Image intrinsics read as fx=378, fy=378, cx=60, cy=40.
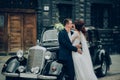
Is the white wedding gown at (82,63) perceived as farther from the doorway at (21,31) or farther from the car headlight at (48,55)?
the doorway at (21,31)

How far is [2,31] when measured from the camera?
21.4 m

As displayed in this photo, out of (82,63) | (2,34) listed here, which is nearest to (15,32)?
(2,34)

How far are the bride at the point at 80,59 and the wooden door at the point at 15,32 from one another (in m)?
12.1

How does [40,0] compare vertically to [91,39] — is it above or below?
above

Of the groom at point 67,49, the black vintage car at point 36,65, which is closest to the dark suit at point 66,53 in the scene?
the groom at point 67,49

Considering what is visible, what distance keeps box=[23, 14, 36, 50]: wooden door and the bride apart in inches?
490

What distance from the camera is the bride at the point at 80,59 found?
9.74 meters

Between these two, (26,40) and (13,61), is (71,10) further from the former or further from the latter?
(13,61)

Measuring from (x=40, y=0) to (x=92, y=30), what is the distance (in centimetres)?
898

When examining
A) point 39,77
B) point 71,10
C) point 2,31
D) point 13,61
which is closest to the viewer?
point 39,77

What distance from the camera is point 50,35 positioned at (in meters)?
12.5

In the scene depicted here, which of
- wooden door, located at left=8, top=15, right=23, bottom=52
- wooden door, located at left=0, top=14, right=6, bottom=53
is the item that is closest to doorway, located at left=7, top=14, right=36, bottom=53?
wooden door, located at left=8, top=15, right=23, bottom=52

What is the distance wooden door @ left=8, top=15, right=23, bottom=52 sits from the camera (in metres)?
21.6

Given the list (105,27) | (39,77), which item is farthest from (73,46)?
(105,27)
